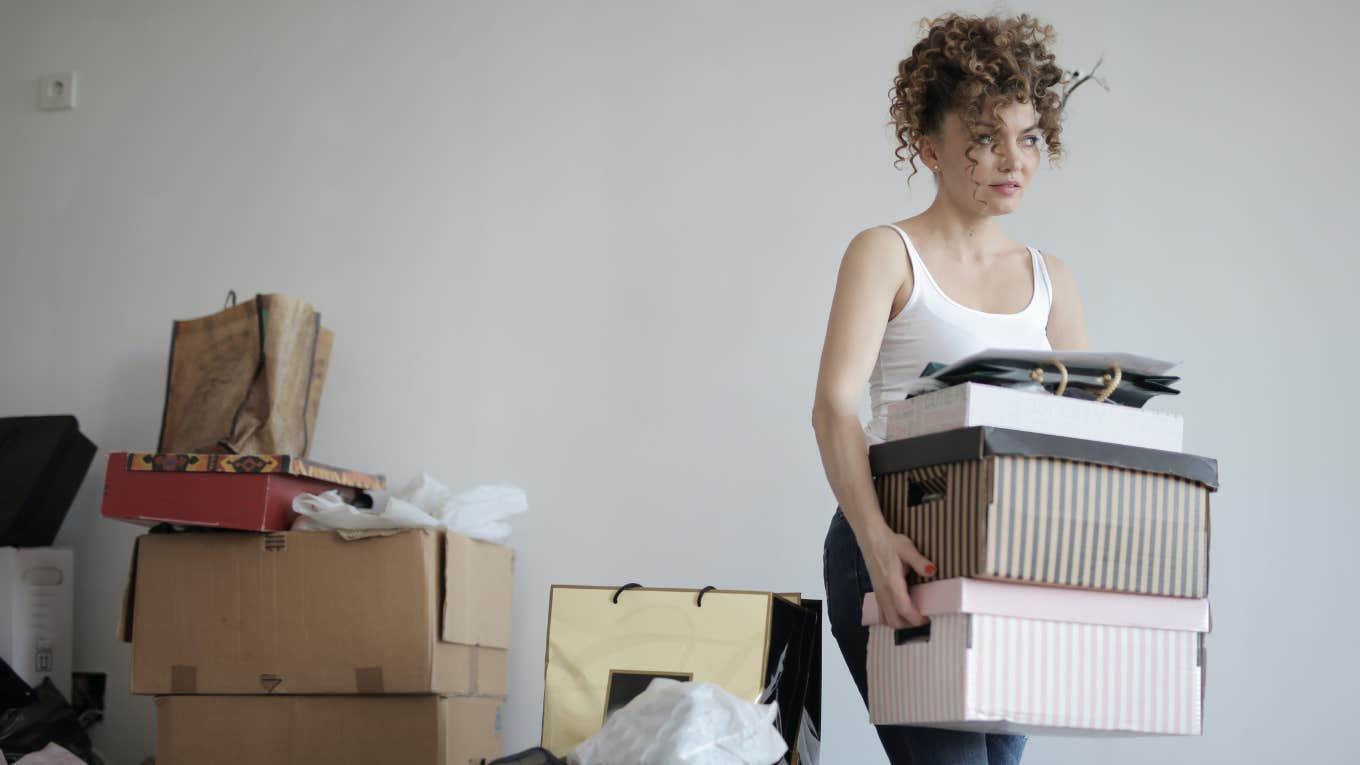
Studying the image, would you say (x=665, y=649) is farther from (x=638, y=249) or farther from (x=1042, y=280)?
(x=638, y=249)

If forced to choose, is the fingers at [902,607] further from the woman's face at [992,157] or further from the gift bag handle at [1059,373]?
the woman's face at [992,157]

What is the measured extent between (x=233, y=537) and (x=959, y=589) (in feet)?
5.17

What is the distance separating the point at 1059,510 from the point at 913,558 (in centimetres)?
13

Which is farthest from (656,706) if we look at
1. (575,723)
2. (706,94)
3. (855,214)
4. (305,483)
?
(706,94)

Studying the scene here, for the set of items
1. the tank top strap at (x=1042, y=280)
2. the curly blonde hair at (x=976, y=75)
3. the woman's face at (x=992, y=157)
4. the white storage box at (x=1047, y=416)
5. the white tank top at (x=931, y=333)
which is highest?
the curly blonde hair at (x=976, y=75)

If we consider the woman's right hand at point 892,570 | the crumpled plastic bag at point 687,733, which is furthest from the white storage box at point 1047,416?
the crumpled plastic bag at point 687,733

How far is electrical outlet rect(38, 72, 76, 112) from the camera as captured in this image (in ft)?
9.65

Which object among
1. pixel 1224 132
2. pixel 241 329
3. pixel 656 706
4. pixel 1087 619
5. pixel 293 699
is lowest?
pixel 293 699

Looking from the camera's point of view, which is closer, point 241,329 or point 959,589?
point 959,589

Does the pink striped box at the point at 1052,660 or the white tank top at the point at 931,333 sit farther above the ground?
the white tank top at the point at 931,333

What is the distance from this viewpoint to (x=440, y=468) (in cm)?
258

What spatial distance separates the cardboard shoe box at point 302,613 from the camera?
211 cm

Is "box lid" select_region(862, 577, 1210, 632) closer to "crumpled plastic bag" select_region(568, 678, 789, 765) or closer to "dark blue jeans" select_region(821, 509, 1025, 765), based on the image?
"dark blue jeans" select_region(821, 509, 1025, 765)

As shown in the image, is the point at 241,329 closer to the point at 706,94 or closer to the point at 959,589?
the point at 706,94
